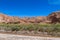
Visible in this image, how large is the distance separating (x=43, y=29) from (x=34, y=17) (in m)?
20.7

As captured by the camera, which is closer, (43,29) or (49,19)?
(43,29)

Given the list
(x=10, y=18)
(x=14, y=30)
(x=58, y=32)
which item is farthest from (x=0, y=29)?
(x=10, y=18)

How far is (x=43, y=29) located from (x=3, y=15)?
24.7 meters

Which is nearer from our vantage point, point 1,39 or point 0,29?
point 1,39

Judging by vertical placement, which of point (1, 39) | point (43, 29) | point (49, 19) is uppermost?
point (49, 19)

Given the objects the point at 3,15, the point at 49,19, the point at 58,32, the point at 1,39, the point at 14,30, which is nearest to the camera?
the point at 1,39

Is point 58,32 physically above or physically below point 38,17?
below

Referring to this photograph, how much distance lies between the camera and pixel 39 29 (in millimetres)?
27250

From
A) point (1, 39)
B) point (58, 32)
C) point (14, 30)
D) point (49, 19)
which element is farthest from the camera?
point (49, 19)

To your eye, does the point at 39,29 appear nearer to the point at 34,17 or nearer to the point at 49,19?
the point at 49,19

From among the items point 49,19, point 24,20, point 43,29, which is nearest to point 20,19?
point 24,20

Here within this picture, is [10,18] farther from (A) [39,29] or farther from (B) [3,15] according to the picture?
(A) [39,29]

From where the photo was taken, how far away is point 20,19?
48344 mm

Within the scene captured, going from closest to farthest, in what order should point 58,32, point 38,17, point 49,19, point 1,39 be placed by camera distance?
point 1,39
point 58,32
point 49,19
point 38,17
